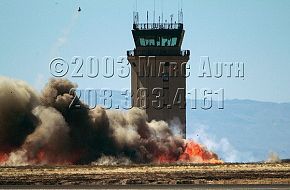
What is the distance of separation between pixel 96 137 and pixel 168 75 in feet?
55.4

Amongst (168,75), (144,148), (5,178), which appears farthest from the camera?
(168,75)

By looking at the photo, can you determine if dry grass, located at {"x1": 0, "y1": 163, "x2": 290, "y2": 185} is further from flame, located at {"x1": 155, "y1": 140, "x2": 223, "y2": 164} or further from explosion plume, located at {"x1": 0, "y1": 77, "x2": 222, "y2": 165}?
flame, located at {"x1": 155, "y1": 140, "x2": 223, "y2": 164}

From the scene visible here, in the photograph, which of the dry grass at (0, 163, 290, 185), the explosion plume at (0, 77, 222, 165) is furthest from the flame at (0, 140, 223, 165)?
the dry grass at (0, 163, 290, 185)

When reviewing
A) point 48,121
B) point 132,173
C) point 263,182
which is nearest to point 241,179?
point 263,182

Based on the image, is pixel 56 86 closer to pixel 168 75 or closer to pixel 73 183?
pixel 168 75

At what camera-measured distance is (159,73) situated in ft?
436

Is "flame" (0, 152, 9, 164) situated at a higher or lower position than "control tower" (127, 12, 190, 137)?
lower

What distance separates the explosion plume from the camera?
116m

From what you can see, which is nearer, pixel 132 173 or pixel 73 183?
pixel 73 183

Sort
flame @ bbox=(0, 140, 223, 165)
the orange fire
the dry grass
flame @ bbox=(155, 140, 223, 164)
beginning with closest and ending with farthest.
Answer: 1. the dry grass
2. the orange fire
3. flame @ bbox=(0, 140, 223, 165)
4. flame @ bbox=(155, 140, 223, 164)

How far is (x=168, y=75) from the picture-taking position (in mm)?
132875

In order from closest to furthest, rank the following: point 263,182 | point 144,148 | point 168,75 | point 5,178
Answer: point 263,182 < point 5,178 < point 144,148 < point 168,75

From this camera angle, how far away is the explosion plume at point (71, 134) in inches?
4572

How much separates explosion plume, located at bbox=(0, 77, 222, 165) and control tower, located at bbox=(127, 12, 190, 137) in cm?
336
